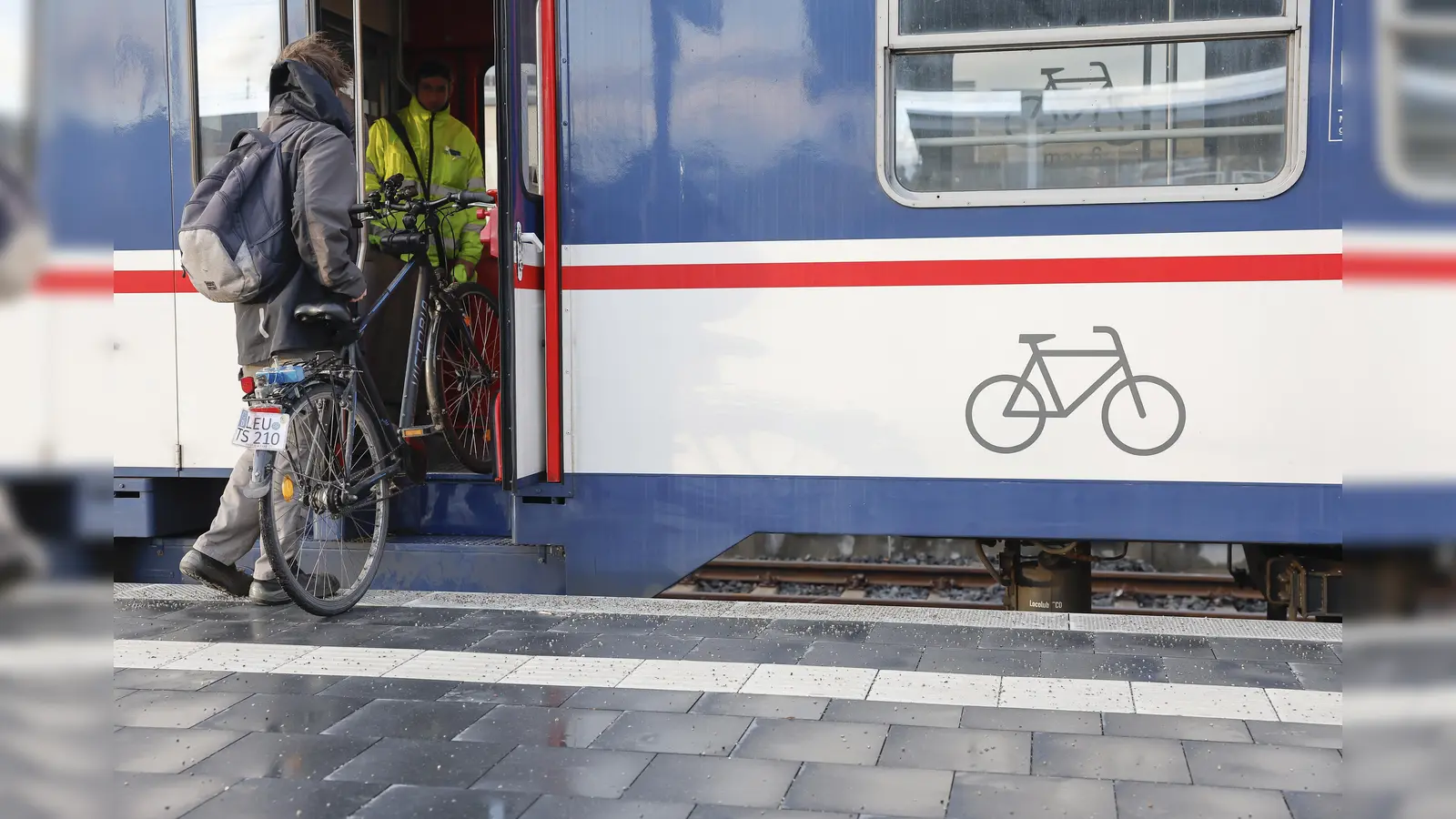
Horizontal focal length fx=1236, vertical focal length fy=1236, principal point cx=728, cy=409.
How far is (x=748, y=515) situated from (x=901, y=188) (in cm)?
141

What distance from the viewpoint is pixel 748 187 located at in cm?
487

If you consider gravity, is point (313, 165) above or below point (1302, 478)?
above

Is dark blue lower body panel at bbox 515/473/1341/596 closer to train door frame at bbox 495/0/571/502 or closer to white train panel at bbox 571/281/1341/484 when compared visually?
white train panel at bbox 571/281/1341/484

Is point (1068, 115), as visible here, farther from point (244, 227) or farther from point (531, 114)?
point (244, 227)

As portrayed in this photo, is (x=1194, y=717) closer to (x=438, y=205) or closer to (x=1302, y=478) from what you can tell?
(x=1302, y=478)

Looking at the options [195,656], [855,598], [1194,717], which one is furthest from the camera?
[855,598]

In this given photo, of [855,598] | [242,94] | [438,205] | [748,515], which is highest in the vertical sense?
[242,94]

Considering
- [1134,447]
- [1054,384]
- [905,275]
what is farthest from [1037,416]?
[905,275]

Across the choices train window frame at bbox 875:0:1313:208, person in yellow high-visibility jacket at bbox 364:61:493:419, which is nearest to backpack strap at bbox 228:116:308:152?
person in yellow high-visibility jacket at bbox 364:61:493:419

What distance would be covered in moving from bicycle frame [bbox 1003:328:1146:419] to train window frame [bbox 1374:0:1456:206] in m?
2.51

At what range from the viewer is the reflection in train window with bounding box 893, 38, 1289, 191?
14.8 ft

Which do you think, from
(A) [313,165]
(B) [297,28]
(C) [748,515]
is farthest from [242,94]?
(C) [748,515]

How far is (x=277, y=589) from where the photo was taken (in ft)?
16.4

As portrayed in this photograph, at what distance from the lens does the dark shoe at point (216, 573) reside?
4.85m
